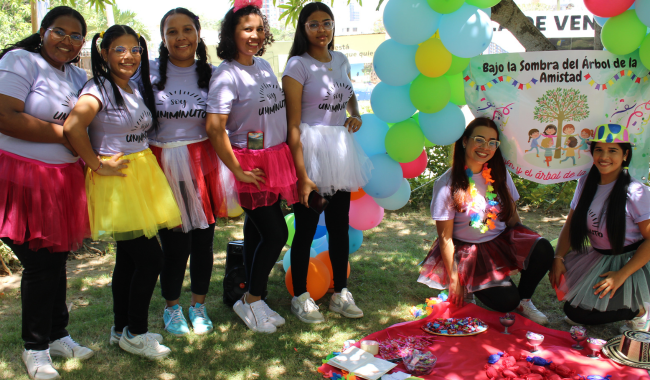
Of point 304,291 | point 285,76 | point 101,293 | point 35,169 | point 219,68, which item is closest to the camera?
point 35,169

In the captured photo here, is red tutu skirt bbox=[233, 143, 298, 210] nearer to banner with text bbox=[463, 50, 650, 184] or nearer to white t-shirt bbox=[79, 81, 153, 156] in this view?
white t-shirt bbox=[79, 81, 153, 156]

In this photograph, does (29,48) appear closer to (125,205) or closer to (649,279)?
(125,205)

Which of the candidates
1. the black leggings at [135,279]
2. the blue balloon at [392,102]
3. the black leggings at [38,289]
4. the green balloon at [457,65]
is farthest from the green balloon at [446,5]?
the black leggings at [38,289]

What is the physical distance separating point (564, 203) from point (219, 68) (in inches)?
184

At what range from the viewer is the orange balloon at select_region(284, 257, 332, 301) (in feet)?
10.6

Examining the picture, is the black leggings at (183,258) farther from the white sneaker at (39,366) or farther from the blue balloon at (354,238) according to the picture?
the blue balloon at (354,238)

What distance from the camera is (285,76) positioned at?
275 centimetres

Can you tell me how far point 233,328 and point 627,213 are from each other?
2435mm

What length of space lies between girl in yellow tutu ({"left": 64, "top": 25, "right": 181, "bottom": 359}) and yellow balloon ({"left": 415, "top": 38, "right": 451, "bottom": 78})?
1.53 metres

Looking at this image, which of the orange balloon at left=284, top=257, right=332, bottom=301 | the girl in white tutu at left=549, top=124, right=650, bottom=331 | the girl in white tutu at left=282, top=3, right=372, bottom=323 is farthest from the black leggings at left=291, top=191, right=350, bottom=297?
the girl in white tutu at left=549, top=124, right=650, bottom=331

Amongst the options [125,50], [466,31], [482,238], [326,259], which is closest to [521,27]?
[466,31]

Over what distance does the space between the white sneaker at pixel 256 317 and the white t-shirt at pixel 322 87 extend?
46.2 inches

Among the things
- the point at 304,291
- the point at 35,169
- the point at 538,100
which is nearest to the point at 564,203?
the point at 538,100


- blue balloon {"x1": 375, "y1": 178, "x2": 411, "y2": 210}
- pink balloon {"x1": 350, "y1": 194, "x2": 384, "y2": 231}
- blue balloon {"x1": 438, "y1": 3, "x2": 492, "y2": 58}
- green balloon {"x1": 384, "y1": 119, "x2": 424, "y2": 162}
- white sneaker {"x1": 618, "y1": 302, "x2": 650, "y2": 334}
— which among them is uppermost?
blue balloon {"x1": 438, "y1": 3, "x2": 492, "y2": 58}
